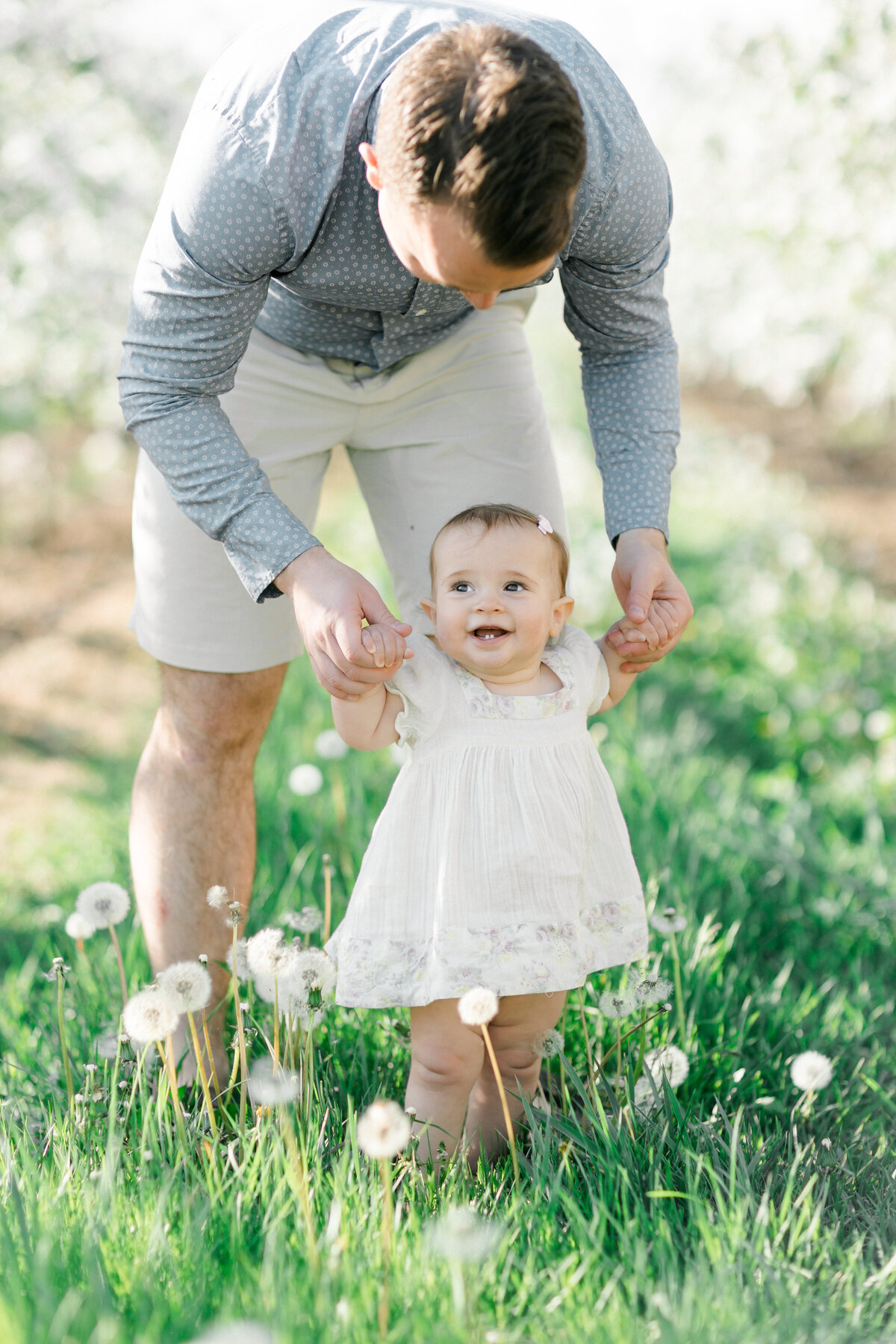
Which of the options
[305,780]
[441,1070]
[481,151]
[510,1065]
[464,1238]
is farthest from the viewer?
[305,780]

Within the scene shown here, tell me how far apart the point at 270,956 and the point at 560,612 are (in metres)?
0.67

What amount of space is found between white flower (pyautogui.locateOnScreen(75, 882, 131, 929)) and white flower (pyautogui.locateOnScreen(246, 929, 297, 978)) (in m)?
0.36

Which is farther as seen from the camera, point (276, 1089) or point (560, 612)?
point (560, 612)

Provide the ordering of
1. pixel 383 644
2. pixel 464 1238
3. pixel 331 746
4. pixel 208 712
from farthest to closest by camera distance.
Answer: pixel 331 746 → pixel 208 712 → pixel 383 644 → pixel 464 1238

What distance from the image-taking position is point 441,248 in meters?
1.44

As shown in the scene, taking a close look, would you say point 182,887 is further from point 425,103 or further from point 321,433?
point 425,103

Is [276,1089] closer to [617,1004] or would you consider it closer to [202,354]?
[617,1004]

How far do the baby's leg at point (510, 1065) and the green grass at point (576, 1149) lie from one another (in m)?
0.06

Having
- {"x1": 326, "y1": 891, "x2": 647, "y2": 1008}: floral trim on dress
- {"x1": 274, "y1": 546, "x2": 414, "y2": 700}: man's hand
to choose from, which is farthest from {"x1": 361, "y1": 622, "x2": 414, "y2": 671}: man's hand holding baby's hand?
{"x1": 326, "y1": 891, "x2": 647, "y2": 1008}: floral trim on dress

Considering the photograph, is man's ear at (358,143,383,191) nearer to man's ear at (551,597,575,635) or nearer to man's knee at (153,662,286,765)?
man's ear at (551,597,575,635)

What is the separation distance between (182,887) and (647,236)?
1337 millimetres

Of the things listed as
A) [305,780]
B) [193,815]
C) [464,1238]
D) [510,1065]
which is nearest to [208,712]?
[193,815]

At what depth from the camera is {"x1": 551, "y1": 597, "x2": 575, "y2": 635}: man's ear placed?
1835 millimetres

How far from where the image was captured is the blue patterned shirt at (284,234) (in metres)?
1.63
